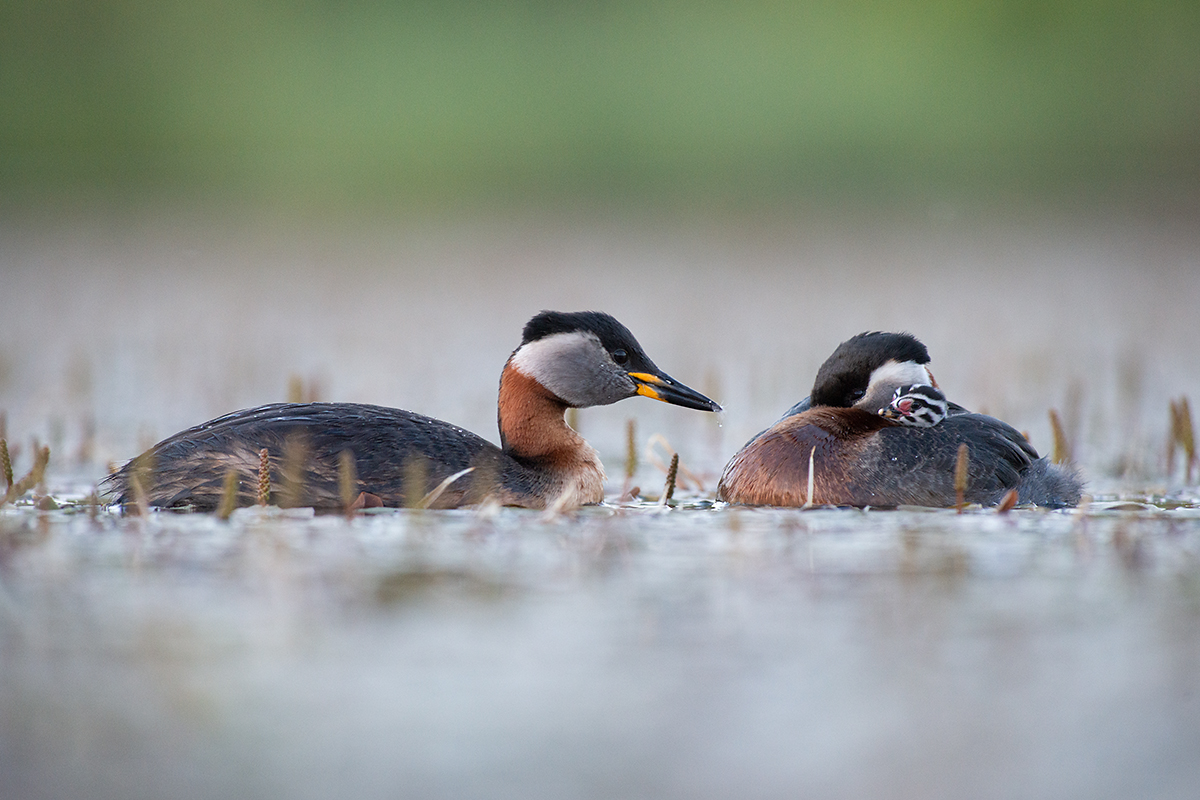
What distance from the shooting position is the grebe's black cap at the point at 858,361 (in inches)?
299

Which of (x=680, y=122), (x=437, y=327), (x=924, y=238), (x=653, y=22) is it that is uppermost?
(x=653, y=22)

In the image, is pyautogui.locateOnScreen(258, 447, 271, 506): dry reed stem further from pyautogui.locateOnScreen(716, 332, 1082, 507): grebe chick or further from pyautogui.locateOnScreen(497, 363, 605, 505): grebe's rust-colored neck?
pyautogui.locateOnScreen(716, 332, 1082, 507): grebe chick

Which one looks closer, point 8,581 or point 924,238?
point 8,581

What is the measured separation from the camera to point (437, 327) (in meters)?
13.0

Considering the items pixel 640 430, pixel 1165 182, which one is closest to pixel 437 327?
pixel 640 430

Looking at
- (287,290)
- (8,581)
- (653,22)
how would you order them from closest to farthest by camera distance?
(8,581) < (287,290) < (653,22)

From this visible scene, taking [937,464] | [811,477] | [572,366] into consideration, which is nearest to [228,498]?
[572,366]

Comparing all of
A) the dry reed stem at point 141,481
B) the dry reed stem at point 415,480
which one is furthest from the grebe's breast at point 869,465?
the dry reed stem at point 141,481

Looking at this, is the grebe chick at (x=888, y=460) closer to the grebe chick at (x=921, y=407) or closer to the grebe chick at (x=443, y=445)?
the grebe chick at (x=921, y=407)

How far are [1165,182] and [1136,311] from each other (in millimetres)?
7461

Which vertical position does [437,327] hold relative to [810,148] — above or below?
below

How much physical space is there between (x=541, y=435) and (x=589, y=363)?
0.39 meters

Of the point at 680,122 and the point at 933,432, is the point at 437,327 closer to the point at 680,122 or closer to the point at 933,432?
the point at 933,432

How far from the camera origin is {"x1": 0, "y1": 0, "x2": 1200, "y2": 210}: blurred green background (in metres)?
19.6
